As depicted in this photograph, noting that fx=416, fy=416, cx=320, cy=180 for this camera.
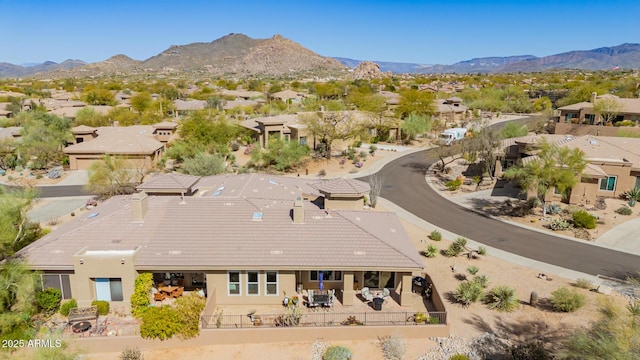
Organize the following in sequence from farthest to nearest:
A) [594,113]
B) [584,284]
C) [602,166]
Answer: [594,113] → [602,166] → [584,284]

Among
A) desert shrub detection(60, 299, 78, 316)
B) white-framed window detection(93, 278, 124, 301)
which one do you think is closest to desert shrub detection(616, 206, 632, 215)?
white-framed window detection(93, 278, 124, 301)

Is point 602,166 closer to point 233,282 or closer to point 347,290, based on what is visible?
point 347,290

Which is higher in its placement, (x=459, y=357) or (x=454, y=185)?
(x=454, y=185)

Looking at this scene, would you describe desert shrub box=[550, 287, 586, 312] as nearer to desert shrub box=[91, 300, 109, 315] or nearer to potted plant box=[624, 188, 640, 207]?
potted plant box=[624, 188, 640, 207]

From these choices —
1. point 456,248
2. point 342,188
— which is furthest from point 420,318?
point 342,188

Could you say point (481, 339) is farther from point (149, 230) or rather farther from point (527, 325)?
point (149, 230)
